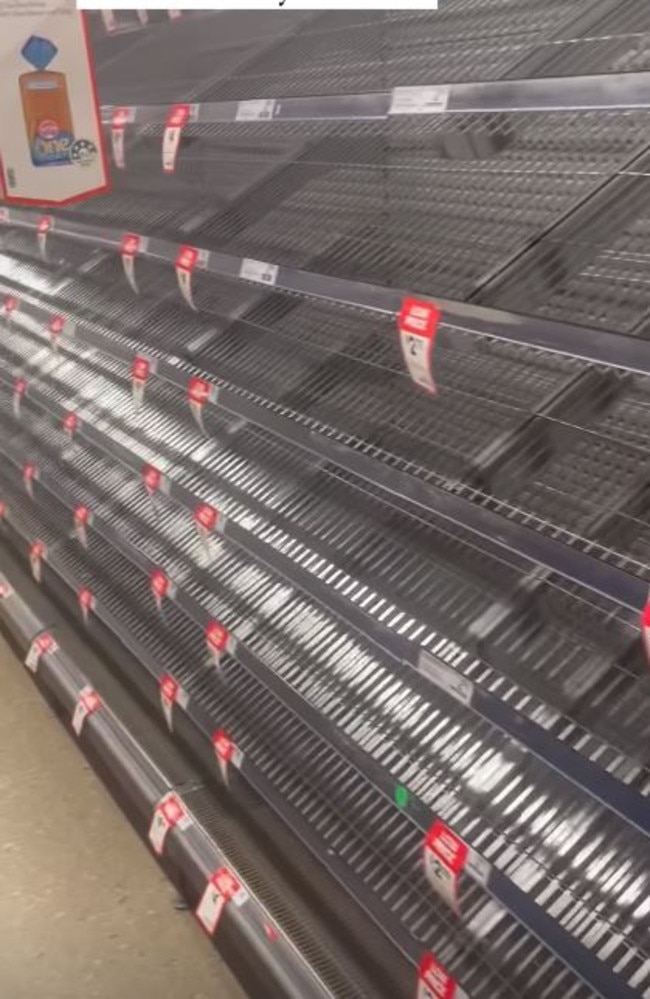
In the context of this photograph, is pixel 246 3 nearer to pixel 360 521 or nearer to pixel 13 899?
pixel 360 521

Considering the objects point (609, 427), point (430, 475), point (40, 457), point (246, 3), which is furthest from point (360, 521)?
point (40, 457)

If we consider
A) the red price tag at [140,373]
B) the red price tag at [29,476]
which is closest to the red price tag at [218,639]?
the red price tag at [140,373]

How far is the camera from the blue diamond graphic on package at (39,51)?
299cm

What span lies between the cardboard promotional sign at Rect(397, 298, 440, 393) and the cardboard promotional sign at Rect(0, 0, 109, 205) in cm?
166

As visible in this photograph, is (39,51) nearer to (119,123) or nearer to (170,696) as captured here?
(119,123)

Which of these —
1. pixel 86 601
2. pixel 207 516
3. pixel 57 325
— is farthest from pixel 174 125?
pixel 86 601

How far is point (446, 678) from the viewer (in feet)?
5.98

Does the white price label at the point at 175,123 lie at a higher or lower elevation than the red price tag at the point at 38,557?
higher

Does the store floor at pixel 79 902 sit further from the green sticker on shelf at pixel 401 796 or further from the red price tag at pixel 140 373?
the red price tag at pixel 140 373

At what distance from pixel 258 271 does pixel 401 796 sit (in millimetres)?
1150

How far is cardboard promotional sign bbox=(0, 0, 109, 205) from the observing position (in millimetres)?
2971

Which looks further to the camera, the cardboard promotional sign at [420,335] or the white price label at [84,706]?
the white price label at [84,706]

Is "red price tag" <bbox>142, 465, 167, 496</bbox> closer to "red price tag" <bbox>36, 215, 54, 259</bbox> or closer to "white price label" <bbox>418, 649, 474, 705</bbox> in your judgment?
"red price tag" <bbox>36, 215, 54, 259</bbox>

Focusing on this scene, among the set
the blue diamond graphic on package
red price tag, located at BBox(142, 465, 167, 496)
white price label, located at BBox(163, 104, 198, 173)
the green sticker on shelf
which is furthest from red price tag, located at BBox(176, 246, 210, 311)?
the green sticker on shelf
